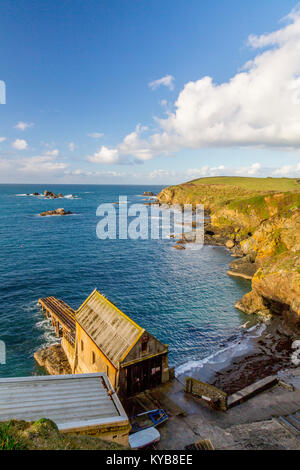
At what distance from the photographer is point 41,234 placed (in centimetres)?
8581

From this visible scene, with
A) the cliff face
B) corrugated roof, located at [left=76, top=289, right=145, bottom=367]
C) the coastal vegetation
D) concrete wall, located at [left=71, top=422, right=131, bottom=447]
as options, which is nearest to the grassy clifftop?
the cliff face

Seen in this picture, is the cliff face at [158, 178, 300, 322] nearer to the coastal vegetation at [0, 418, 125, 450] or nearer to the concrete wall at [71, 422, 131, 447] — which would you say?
the concrete wall at [71, 422, 131, 447]

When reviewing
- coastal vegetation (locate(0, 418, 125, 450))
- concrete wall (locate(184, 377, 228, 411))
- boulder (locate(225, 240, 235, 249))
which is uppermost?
coastal vegetation (locate(0, 418, 125, 450))

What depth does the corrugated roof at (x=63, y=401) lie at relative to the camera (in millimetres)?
11969

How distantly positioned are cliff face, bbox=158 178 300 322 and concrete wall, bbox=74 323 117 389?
26209mm

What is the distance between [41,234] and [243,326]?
6918 cm

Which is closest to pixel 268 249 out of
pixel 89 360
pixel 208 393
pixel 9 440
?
pixel 208 393

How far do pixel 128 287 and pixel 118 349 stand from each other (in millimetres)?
29406

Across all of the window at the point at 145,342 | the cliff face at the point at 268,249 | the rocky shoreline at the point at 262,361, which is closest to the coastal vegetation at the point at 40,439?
the window at the point at 145,342

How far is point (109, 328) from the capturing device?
2061cm

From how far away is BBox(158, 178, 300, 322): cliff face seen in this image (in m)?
37.2

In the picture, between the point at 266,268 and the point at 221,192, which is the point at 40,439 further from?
the point at 221,192
